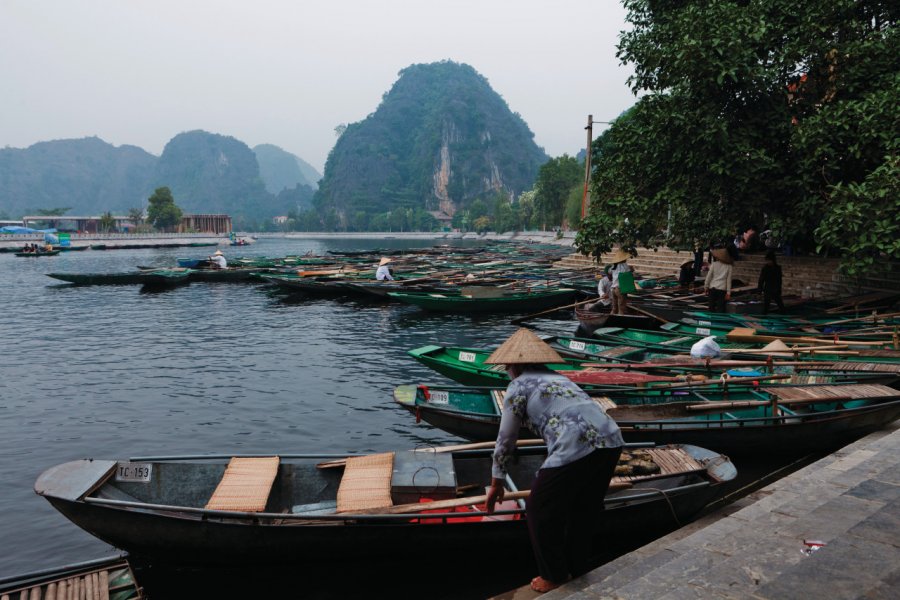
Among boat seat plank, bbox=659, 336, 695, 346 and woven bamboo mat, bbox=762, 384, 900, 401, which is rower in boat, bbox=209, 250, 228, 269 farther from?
woven bamboo mat, bbox=762, 384, 900, 401

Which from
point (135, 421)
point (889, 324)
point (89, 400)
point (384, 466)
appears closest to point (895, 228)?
point (889, 324)

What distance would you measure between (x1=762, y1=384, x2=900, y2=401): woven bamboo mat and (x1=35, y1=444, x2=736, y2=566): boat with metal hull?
2799 millimetres

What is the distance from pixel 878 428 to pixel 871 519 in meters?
4.81

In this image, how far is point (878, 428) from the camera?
8.45m

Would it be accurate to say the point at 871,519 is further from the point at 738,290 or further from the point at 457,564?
Result: the point at 738,290

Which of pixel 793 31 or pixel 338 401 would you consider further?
pixel 793 31

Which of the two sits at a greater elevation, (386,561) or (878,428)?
(878,428)

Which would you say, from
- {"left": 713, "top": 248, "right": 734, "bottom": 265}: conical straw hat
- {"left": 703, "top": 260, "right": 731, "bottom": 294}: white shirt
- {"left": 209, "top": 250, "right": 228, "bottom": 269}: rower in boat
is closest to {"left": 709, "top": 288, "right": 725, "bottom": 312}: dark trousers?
{"left": 703, "top": 260, "right": 731, "bottom": 294}: white shirt

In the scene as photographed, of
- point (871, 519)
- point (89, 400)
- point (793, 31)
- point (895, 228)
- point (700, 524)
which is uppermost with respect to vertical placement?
point (793, 31)

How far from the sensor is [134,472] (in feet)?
21.0

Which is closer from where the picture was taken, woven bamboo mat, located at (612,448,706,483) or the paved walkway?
→ the paved walkway

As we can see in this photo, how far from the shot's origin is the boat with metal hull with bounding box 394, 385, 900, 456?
26.4 ft

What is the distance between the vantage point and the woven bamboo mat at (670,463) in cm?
632

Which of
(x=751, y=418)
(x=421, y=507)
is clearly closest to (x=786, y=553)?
(x=421, y=507)
